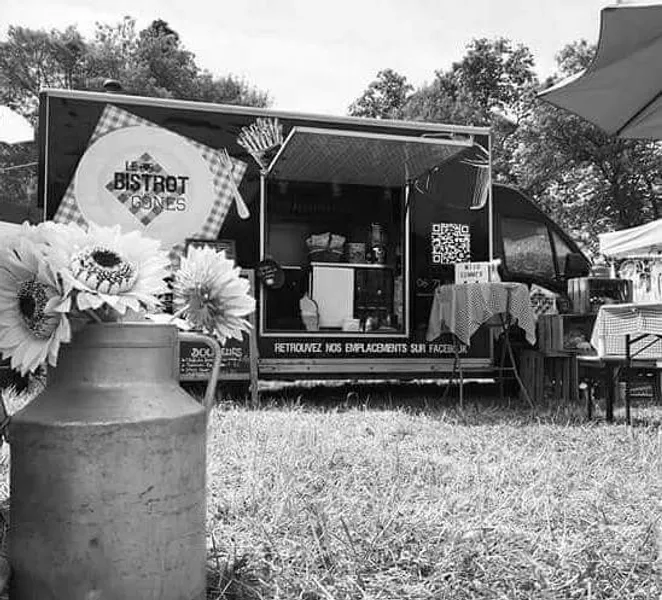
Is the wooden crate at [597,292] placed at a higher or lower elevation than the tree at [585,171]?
lower

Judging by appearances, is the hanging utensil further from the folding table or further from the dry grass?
the dry grass

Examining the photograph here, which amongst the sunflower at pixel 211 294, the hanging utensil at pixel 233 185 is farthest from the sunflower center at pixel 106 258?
the hanging utensil at pixel 233 185

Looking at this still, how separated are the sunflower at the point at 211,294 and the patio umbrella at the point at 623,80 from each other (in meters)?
2.37

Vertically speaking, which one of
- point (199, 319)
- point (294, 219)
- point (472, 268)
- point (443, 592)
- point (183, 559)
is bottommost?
point (443, 592)

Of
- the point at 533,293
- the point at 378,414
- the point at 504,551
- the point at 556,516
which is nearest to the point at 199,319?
the point at 504,551

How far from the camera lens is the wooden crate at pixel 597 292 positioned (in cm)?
678

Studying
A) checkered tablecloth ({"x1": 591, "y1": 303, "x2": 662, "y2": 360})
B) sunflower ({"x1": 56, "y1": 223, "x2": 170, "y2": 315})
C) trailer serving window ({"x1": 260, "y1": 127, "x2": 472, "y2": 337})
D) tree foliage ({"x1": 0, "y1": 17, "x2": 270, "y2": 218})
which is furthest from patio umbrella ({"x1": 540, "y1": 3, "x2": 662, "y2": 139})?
tree foliage ({"x1": 0, "y1": 17, "x2": 270, "y2": 218})

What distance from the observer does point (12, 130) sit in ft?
24.3

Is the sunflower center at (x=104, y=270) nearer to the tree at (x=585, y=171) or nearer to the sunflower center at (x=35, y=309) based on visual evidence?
the sunflower center at (x=35, y=309)

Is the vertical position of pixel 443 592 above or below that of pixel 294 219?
below

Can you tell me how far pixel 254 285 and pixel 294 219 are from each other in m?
1.90

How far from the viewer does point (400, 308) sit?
700cm

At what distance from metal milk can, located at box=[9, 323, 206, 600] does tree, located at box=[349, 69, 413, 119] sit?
32.4 metres

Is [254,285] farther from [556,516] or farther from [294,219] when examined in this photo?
[556,516]
